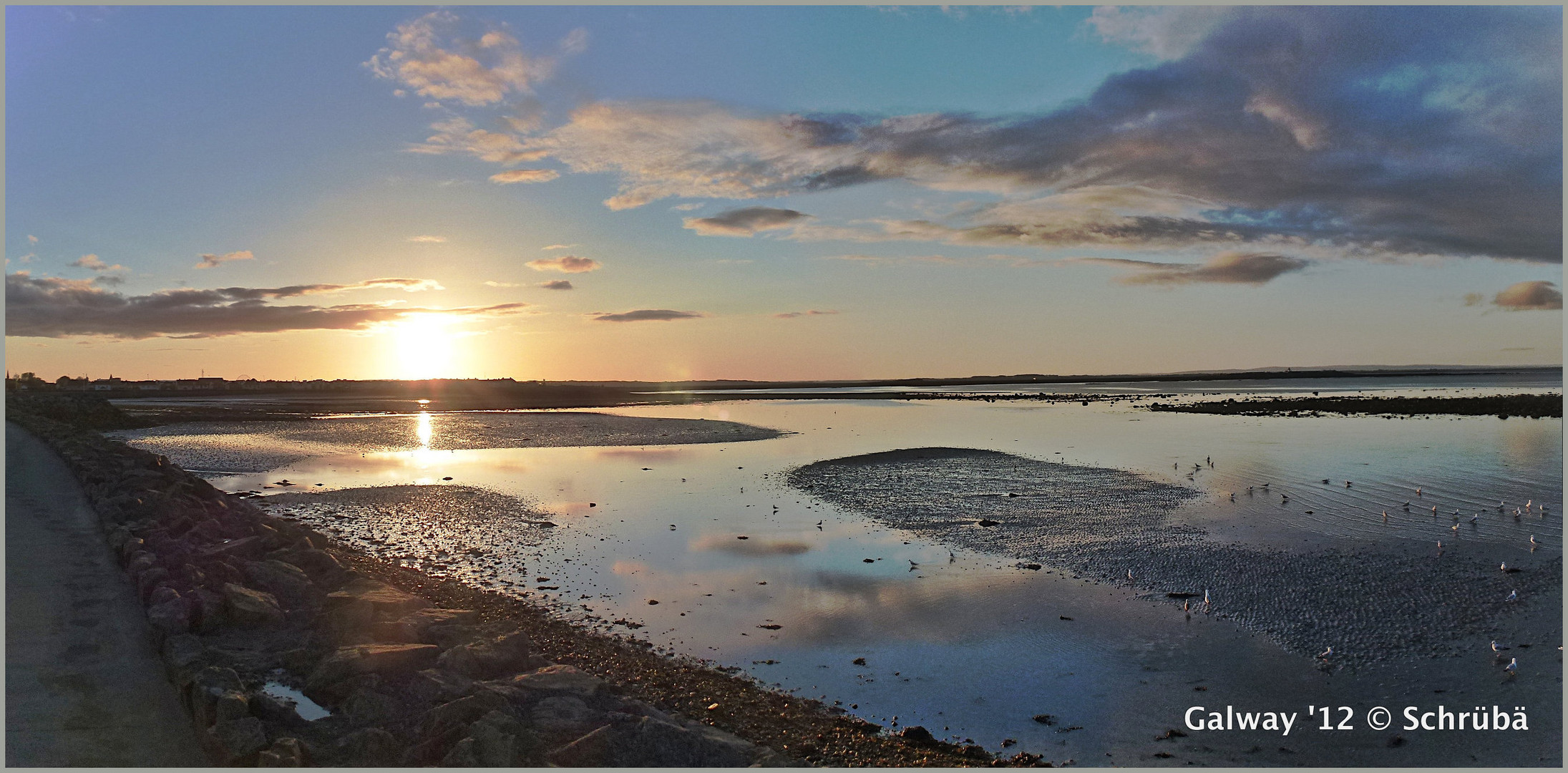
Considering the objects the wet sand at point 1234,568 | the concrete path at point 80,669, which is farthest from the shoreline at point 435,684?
the wet sand at point 1234,568

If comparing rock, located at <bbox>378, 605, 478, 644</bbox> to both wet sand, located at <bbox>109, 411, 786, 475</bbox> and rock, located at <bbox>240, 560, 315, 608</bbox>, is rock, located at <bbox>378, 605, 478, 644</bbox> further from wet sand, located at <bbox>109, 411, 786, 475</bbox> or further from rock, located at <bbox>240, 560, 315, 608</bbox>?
wet sand, located at <bbox>109, 411, 786, 475</bbox>

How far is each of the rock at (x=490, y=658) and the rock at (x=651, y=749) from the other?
2.46m

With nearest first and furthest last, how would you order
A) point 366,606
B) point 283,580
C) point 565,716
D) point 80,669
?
point 565,716 → point 80,669 → point 366,606 → point 283,580

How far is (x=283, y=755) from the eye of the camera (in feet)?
26.3

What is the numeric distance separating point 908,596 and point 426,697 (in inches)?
367

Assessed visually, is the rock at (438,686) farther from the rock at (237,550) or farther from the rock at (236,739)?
the rock at (237,550)

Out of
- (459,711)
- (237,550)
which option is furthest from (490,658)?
(237,550)

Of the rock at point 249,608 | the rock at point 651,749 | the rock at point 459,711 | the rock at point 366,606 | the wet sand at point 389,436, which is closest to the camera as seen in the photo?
the rock at point 651,749

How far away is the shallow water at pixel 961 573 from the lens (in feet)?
35.7

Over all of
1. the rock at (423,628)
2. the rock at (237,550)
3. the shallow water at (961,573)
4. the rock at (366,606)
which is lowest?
the shallow water at (961,573)

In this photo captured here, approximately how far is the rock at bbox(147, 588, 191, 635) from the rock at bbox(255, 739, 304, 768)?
4.98 metres

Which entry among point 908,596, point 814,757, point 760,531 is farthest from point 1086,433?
point 814,757

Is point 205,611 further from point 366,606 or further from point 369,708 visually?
point 369,708

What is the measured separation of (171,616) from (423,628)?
12.7 feet
